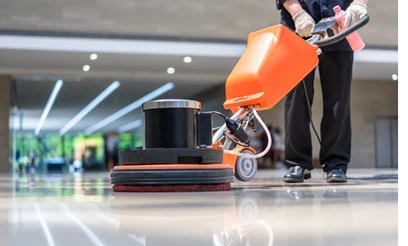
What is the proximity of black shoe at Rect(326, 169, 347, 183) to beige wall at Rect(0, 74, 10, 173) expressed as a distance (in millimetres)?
11501

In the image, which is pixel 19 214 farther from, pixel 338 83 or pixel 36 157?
pixel 36 157

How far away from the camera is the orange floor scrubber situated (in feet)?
6.75

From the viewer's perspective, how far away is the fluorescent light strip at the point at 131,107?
50.9 ft

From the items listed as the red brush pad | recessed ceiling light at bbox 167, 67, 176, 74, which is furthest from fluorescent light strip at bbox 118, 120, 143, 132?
the red brush pad

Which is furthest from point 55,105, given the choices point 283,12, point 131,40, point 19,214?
point 19,214

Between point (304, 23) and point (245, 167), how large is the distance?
729 mm

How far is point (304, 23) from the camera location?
8.61ft

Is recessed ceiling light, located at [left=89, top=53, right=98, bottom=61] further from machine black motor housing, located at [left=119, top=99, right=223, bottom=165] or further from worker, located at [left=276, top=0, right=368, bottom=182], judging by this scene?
machine black motor housing, located at [left=119, top=99, right=223, bottom=165]

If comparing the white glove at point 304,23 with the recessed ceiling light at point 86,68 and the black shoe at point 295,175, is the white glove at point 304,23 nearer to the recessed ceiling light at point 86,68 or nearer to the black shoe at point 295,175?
the black shoe at point 295,175

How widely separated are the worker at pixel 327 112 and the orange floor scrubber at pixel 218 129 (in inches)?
11.3

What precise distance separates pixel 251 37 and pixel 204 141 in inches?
23.0

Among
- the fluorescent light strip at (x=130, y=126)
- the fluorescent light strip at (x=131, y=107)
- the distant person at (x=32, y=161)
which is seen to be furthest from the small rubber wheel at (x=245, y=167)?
the fluorescent light strip at (x=130, y=126)

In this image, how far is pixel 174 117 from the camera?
209 cm

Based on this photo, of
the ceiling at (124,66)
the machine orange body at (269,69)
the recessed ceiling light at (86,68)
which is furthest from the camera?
the recessed ceiling light at (86,68)
